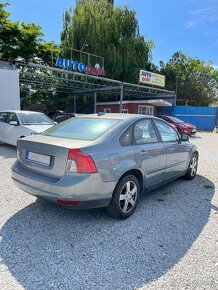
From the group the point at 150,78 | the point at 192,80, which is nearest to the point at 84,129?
the point at 150,78

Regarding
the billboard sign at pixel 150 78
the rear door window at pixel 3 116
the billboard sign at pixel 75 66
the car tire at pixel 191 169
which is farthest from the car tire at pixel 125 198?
the billboard sign at pixel 150 78

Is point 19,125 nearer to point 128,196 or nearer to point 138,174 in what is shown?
point 138,174

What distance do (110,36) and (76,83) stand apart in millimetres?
6617

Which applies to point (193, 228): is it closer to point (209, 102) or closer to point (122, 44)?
point (122, 44)

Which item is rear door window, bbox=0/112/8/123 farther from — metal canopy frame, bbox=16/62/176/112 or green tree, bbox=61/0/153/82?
green tree, bbox=61/0/153/82

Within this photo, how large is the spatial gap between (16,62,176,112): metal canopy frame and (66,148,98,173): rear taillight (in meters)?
12.2

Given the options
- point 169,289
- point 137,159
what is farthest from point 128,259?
point 137,159

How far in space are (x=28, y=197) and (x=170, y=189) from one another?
278 cm

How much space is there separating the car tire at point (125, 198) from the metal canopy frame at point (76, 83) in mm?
12179

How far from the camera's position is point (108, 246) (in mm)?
3021

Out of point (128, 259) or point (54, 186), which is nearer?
point (128, 259)

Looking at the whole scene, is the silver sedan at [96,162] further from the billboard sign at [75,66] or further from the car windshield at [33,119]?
the billboard sign at [75,66]

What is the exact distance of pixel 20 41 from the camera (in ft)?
58.1

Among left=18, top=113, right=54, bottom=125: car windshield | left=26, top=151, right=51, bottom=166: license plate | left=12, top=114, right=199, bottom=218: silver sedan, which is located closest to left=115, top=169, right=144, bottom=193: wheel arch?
left=12, top=114, right=199, bottom=218: silver sedan
